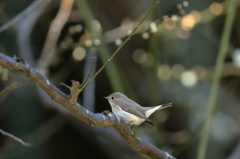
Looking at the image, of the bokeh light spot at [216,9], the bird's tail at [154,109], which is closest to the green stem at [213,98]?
the bird's tail at [154,109]

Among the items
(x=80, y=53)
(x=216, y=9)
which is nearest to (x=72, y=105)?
(x=80, y=53)

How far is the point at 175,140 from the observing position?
15.5ft

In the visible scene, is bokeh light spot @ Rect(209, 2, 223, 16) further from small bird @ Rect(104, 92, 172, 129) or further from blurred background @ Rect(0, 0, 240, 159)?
small bird @ Rect(104, 92, 172, 129)

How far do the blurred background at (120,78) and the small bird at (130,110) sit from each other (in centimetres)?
130

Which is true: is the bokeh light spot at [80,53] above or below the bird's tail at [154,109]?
above

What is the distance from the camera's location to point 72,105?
161cm

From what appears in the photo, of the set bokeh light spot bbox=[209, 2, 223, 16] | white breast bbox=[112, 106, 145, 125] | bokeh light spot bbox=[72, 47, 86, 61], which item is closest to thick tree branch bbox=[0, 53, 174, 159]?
white breast bbox=[112, 106, 145, 125]

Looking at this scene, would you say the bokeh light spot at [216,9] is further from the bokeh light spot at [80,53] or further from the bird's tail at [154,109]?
the bird's tail at [154,109]

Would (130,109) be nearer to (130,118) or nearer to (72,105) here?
(130,118)

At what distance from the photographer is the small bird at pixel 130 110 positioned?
2.53m

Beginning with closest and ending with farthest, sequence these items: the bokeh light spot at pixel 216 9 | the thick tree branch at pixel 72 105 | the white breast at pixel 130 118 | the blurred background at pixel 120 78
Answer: the thick tree branch at pixel 72 105
the white breast at pixel 130 118
the bokeh light spot at pixel 216 9
the blurred background at pixel 120 78

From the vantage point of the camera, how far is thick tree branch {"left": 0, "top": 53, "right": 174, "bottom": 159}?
1518mm

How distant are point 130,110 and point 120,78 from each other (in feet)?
4.46

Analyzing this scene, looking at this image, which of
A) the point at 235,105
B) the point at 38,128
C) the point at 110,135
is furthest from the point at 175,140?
the point at 38,128
